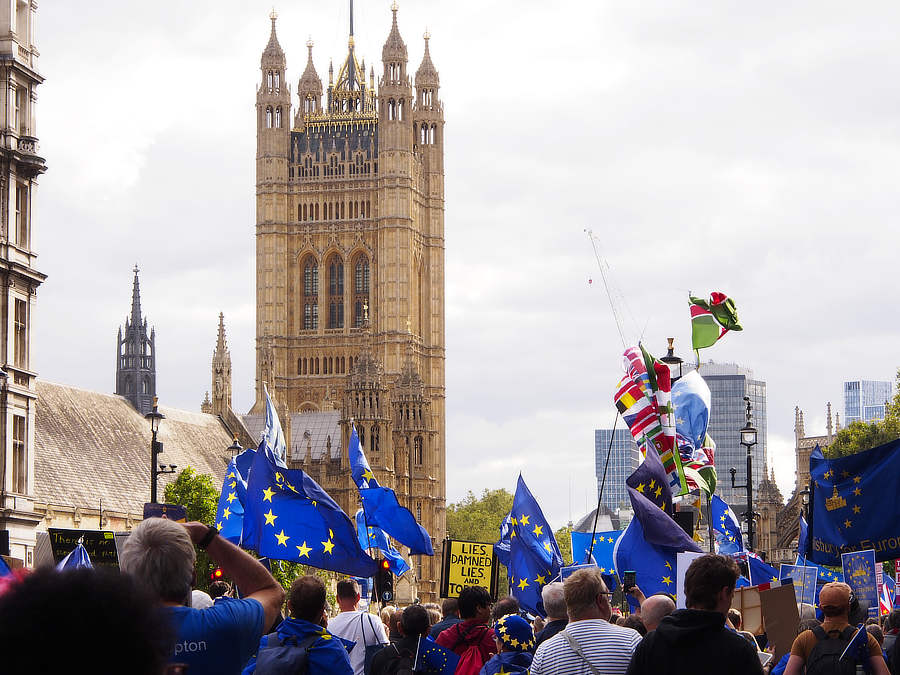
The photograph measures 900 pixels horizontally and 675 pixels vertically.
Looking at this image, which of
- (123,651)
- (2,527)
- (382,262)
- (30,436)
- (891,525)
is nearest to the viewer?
(123,651)

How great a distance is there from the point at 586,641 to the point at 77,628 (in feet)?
16.3

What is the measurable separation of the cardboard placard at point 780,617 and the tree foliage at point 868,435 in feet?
206

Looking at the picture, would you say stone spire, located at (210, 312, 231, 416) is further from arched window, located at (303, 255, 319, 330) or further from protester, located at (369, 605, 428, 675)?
protester, located at (369, 605, 428, 675)

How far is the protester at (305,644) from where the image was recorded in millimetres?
8078

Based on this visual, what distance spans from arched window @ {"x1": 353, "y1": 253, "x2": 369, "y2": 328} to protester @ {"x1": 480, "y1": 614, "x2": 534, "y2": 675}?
10915 centimetres

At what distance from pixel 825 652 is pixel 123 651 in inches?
261

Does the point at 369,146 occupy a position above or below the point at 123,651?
above

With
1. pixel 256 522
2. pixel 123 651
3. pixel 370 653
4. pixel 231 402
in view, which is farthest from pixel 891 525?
pixel 231 402

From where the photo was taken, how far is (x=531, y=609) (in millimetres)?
17156

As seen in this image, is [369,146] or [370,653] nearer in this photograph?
[370,653]

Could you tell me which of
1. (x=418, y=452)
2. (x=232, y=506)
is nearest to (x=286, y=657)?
(x=232, y=506)

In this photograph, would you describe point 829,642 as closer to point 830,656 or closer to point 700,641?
point 830,656

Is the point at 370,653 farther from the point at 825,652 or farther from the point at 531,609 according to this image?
the point at 531,609

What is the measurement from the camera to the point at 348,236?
121m
